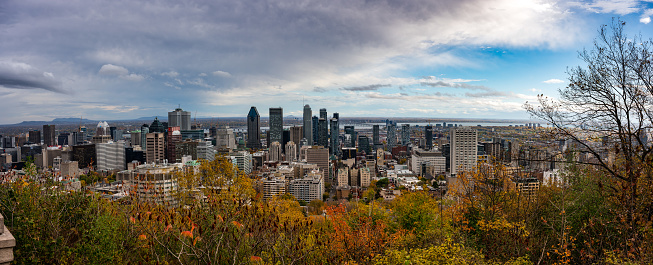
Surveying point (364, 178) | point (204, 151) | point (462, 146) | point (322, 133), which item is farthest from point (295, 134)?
point (462, 146)

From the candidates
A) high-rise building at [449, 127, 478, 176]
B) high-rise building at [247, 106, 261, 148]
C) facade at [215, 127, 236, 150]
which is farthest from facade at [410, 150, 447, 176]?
high-rise building at [247, 106, 261, 148]

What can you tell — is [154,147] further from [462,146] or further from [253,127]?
[462,146]

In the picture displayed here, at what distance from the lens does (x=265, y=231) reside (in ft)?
15.3

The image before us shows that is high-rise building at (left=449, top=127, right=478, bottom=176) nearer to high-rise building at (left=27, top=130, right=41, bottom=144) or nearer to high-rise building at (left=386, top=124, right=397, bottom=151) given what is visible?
high-rise building at (left=386, top=124, right=397, bottom=151)

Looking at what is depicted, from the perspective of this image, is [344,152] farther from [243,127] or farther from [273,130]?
[243,127]

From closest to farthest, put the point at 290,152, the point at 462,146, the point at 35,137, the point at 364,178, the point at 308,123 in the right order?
the point at 364,178 < the point at 462,146 < the point at 35,137 < the point at 290,152 < the point at 308,123

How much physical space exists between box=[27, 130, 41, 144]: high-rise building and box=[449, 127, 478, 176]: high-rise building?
75.1 metres

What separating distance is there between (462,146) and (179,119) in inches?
3076

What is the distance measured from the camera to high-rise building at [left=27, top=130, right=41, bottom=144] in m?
63.4

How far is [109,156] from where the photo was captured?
2175 inches

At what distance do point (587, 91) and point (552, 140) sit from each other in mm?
977

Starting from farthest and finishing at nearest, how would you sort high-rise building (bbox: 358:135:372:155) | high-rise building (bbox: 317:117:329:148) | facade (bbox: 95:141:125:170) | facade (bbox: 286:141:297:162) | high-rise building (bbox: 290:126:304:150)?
high-rise building (bbox: 317:117:329:148), high-rise building (bbox: 290:126:304:150), high-rise building (bbox: 358:135:372:155), facade (bbox: 286:141:297:162), facade (bbox: 95:141:125:170)

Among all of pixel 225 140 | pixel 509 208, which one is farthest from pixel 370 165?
pixel 509 208

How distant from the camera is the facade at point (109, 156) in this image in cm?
5438
